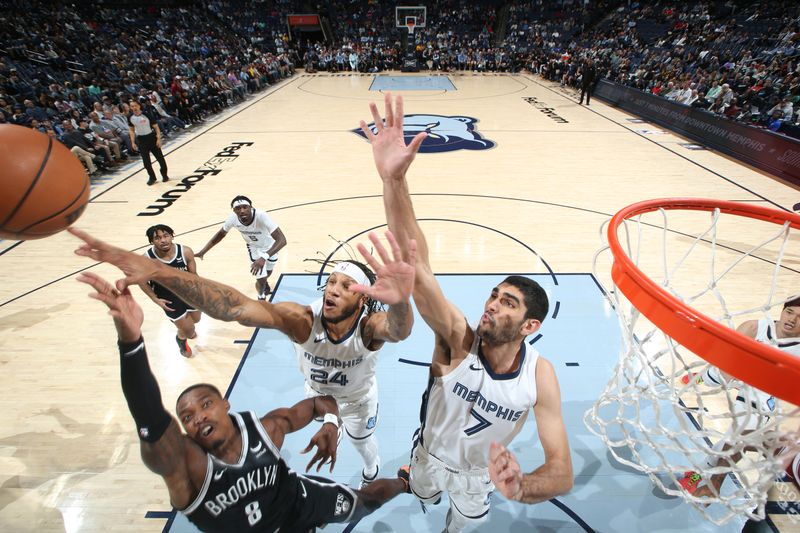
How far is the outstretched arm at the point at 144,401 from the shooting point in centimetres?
168

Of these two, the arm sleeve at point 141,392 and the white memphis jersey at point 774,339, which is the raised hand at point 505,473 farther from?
the white memphis jersey at point 774,339

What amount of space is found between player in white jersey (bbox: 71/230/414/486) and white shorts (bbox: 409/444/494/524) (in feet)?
1.97

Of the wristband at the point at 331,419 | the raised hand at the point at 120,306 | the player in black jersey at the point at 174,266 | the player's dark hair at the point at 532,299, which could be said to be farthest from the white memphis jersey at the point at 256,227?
the player's dark hair at the point at 532,299

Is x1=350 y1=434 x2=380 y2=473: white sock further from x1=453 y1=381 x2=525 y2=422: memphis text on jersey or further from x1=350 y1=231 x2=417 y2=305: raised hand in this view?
x1=350 y1=231 x2=417 y2=305: raised hand

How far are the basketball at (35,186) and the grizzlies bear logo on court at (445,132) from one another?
9137 millimetres

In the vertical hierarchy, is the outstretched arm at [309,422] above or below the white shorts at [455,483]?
above

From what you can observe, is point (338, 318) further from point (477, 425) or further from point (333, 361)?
point (477, 425)

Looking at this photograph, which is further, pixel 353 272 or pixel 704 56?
pixel 704 56

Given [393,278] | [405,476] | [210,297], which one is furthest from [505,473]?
[210,297]

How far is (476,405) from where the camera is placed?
2250mm

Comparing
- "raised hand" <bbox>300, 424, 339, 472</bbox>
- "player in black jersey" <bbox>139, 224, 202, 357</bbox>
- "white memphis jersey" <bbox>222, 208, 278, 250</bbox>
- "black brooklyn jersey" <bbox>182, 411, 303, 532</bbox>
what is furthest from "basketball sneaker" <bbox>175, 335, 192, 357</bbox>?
"black brooklyn jersey" <bbox>182, 411, 303, 532</bbox>

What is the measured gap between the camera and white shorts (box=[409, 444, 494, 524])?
253cm

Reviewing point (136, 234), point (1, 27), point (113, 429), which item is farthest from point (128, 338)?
point (1, 27)

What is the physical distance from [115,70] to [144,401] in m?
18.8
